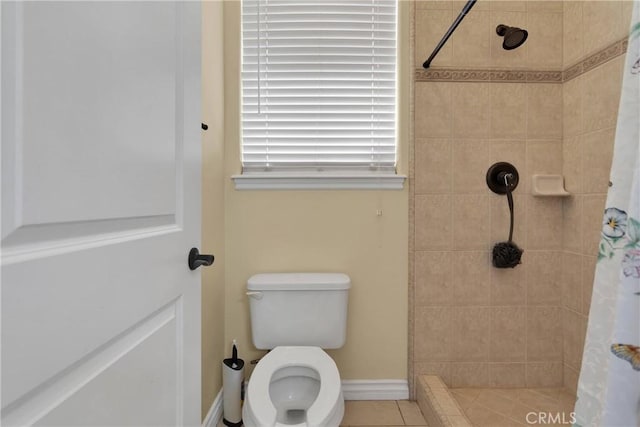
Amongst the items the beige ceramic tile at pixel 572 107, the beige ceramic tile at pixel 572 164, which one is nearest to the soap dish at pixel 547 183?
the beige ceramic tile at pixel 572 164

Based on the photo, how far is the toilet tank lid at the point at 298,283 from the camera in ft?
4.69

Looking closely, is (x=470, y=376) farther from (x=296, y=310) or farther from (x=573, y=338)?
(x=296, y=310)

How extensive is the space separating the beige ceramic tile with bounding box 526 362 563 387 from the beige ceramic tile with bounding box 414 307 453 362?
1.33 ft

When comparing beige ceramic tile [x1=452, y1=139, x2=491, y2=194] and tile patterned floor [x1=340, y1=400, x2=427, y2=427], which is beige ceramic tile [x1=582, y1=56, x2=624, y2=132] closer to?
beige ceramic tile [x1=452, y1=139, x2=491, y2=194]

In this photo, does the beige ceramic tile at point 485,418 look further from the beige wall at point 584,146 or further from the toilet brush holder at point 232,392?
the toilet brush holder at point 232,392

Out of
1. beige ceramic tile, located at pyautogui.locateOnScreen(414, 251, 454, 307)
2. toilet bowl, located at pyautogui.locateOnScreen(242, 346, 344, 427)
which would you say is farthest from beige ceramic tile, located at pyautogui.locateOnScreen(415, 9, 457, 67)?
toilet bowl, located at pyautogui.locateOnScreen(242, 346, 344, 427)

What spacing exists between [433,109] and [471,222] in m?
0.59

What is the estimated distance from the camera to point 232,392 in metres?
1.41

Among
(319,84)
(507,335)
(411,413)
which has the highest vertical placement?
(319,84)

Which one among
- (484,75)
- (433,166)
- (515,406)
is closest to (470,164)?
(433,166)

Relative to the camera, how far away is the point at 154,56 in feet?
2.02

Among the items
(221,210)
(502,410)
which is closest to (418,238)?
(502,410)

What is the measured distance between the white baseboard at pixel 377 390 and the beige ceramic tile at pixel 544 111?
1.26m

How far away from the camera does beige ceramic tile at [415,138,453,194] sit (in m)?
1.59
